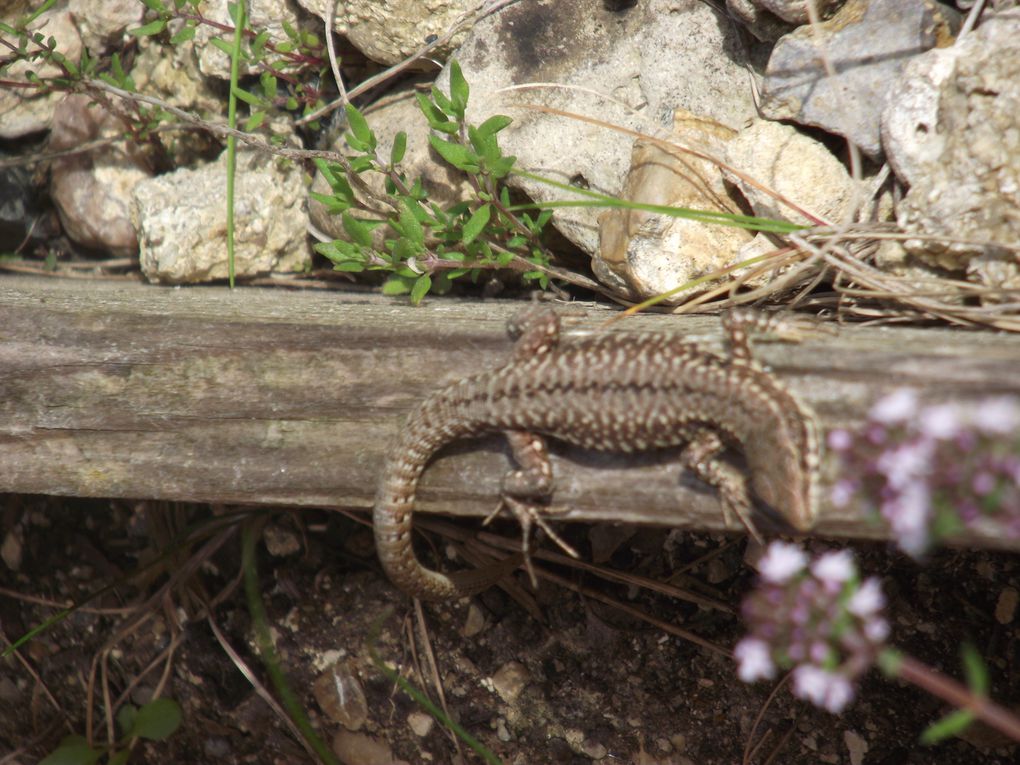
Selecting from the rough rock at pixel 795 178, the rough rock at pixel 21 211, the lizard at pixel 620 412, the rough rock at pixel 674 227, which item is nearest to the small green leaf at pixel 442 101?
the rough rock at pixel 674 227

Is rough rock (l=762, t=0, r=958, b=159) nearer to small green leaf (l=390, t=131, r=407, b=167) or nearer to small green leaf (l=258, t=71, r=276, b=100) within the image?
small green leaf (l=390, t=131, r=407, b=167)

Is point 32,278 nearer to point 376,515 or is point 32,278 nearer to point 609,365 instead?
point 376,515

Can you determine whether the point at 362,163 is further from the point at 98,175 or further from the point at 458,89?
the point at 98,175

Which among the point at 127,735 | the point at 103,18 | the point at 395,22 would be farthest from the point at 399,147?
the point at 127,735

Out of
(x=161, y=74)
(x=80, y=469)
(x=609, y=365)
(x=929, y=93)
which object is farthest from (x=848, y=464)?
(x=161, y=74)

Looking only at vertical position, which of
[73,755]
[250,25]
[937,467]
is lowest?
[73,755]

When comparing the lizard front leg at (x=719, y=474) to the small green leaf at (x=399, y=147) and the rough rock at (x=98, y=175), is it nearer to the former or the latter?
the small green leaf at (x=399, y=147)
